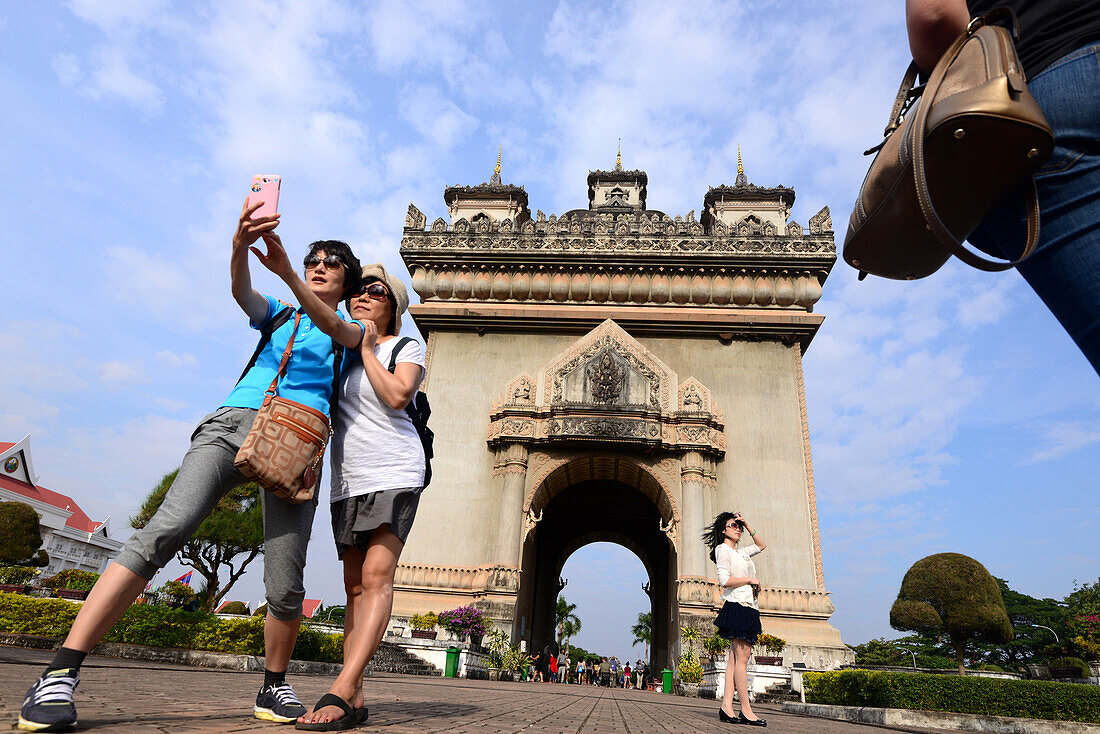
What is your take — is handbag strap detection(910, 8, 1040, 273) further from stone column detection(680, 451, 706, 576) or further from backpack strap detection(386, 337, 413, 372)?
stone column detection(680, 451, 706, 576)

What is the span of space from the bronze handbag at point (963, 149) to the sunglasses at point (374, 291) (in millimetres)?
2496

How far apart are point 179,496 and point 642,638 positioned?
78.8 meters

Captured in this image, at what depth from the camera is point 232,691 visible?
13.9ft

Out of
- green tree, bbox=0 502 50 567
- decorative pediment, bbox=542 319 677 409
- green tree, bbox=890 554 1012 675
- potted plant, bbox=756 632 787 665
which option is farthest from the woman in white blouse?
green tree, bbox=0 502 50 567

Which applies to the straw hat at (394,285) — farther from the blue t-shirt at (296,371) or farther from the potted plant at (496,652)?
the potted plant at (496,652)

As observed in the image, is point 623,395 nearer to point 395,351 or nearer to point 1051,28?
point 395,351

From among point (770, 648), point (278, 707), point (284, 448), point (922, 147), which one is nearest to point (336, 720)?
point (278, 707)

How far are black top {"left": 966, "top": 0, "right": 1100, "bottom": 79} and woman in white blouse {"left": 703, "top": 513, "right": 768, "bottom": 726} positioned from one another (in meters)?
5.12

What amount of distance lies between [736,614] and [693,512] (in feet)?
35.3

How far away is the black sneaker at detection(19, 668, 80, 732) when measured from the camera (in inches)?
76.4

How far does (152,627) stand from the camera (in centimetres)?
862

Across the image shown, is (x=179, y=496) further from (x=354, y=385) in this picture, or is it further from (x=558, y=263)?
(x=558, y=263)

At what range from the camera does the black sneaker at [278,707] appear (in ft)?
8.86

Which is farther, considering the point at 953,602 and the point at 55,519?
the point at 55,519
